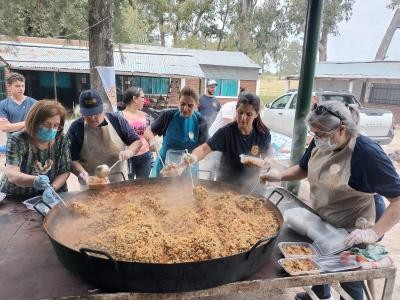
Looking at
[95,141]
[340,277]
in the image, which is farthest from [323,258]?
[95,141]

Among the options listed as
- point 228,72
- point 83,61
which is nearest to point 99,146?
point 83,61

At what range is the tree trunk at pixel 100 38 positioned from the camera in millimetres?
5245

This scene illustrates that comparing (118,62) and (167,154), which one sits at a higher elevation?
(118,62)

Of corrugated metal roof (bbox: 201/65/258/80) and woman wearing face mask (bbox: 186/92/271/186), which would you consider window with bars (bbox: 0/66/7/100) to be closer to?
corrugated metal roof (bbox: 201/65/258/80)

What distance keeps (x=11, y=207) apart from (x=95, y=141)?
846mm

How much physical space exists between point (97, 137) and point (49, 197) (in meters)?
0.88

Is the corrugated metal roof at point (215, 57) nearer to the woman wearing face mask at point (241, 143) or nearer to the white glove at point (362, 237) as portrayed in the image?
the woman wearing face mask at point (241, 143)

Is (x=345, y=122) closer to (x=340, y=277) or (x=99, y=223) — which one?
(x=340, y=277)

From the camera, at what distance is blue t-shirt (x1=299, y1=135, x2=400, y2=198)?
6.08 feet

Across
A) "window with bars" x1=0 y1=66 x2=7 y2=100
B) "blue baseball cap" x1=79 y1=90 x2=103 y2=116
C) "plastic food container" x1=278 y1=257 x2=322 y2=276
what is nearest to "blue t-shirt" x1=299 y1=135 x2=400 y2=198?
"plastic food container" x1=278 y1=257 x2=322 y2=276

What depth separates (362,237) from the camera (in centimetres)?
180

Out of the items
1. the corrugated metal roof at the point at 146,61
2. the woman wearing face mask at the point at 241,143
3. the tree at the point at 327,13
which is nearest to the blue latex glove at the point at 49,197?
the woman wearing face mask at the point at 241,143

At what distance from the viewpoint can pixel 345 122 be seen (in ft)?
6.48

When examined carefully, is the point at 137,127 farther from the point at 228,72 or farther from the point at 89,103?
the point at 228,72
